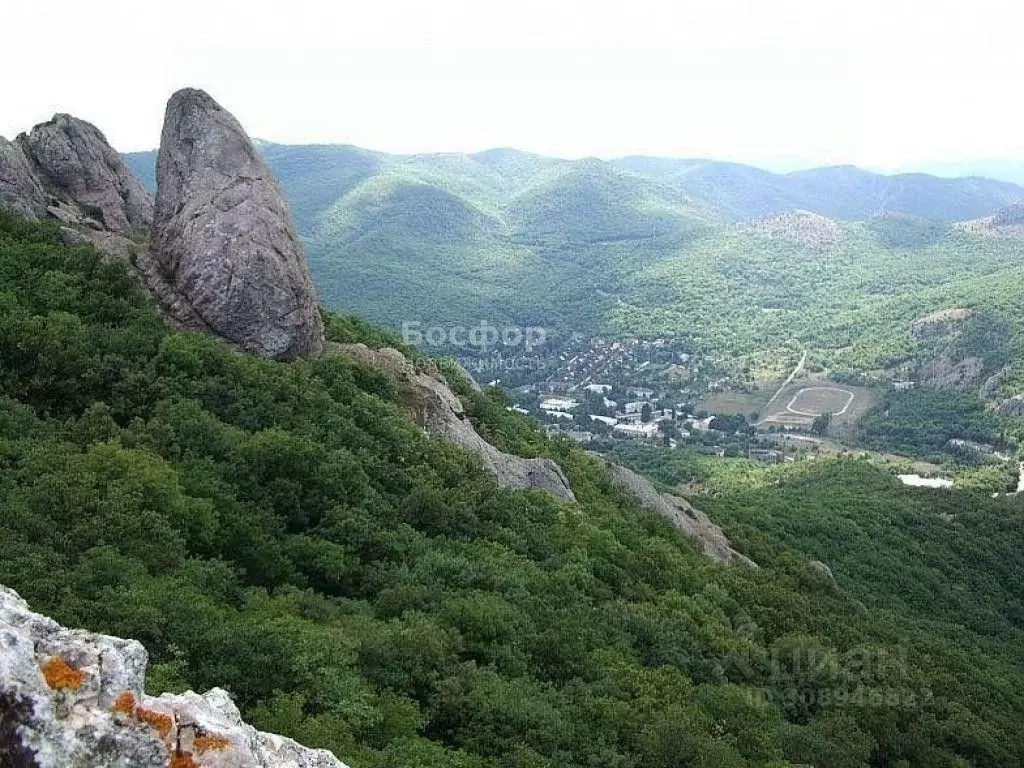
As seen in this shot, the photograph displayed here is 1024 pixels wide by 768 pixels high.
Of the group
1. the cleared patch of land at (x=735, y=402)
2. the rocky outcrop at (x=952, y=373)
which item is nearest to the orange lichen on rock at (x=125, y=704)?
the cleared patch of land at (x=735, y=402)

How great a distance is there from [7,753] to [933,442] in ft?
500

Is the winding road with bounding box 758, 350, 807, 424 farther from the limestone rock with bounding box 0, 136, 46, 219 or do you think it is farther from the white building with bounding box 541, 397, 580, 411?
the limestone rock with bounding box 0, 136, 46, 219

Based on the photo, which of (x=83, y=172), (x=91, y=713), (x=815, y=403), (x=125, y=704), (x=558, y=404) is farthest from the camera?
(x=815, y=403)

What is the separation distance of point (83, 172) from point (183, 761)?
36.3 metres

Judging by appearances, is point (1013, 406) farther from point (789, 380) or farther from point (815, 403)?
point (789, 380)

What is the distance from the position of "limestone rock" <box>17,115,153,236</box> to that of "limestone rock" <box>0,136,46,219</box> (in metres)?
2.90

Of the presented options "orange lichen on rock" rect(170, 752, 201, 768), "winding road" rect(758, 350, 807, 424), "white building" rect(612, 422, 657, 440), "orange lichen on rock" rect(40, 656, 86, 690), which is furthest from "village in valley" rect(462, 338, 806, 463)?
"orange lichen on rock" rect(40, 656, 86, 690)

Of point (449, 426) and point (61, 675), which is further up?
point (61, 675)

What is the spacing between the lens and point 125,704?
6457 mm

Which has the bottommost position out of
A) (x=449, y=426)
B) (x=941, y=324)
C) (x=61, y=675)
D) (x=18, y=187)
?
(x=941, y=324)

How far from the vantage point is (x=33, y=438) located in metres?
18.3

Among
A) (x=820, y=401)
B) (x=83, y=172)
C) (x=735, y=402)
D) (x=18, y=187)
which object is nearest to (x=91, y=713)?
(x=18, y=187)

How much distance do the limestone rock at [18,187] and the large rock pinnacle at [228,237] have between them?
4.88m

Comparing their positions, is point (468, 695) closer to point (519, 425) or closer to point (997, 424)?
point (519, 425)
